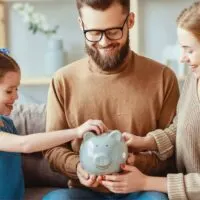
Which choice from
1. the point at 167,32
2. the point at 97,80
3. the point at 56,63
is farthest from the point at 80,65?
the point at 167,32

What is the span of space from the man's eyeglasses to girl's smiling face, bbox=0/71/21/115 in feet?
0.81

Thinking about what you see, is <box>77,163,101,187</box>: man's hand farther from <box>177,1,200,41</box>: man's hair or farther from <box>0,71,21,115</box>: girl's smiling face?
<box>177,1,200,41</box>: man's hair

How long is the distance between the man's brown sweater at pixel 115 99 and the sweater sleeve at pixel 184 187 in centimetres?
16

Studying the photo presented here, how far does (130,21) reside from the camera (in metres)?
1.39

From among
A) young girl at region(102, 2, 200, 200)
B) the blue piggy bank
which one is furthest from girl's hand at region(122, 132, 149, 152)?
the blue piggy bank

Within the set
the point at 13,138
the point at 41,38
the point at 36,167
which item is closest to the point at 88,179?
the point at 13,138

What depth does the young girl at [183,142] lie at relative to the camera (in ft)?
3.96

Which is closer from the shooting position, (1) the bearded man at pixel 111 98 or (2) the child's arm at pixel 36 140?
(2) the child's arm at pixel 36 140

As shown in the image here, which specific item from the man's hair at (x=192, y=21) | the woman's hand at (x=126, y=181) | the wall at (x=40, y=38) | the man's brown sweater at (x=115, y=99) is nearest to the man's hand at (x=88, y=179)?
the woman's hand at (x=126, y=181)

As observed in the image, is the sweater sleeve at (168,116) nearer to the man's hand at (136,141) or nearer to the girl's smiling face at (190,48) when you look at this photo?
the man's hand at (136,141)

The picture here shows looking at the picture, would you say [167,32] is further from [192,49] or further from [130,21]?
[192,49]

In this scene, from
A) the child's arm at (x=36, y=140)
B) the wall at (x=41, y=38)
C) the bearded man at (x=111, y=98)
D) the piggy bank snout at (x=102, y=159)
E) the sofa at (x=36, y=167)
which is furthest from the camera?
the wall at (x=41, y=38)

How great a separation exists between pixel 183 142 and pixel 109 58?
13.3 inches

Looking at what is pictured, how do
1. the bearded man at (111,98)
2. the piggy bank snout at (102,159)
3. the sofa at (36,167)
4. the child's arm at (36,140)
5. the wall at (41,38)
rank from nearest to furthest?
the piggy bank snout at (102,159) → the child's arm at (36,140) → the bearded man at (111,98) → the sofa at (36,167) → the wall at (41,38)
